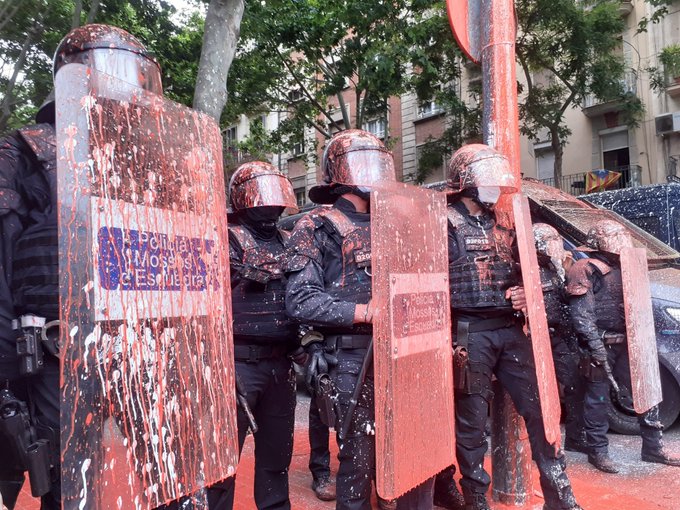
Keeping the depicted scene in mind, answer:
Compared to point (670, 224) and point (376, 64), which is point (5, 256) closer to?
point (670, 224)

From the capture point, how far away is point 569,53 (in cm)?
1366

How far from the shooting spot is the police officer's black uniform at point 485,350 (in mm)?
3266

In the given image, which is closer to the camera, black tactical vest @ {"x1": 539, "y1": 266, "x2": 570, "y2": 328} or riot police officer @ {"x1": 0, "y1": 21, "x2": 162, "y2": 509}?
riot police officer @ {"x1": 0, "y1": 21, "x2": 162, "y2": 509}

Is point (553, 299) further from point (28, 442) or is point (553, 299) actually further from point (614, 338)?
point (28, 442)

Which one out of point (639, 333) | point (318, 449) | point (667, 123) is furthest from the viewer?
point (667, 123)

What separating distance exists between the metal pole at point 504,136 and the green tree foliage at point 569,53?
10188 mm

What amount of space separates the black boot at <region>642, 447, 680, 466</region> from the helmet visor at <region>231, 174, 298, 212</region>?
3223 mm

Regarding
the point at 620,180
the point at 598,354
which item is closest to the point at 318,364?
the point at 598,354

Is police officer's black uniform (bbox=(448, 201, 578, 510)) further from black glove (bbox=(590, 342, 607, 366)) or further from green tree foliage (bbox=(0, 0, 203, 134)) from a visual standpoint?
green tree foliage (bbox=(0, 0, 203, 134))

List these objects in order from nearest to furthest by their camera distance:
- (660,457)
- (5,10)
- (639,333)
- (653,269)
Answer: (639,333) < (660,457) < (653,269) < (5,10)

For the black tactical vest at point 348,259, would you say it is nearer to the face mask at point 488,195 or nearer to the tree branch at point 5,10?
the face mask at point 488,195

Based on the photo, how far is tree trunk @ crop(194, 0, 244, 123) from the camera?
5.37 metres

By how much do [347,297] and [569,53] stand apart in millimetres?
12672

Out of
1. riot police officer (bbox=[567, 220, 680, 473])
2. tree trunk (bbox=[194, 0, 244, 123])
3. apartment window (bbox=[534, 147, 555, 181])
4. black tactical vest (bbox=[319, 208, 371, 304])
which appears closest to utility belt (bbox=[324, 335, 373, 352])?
black tactical vest (bbox=[319, 208, 371, 304])
